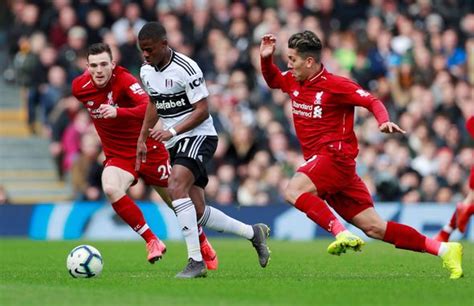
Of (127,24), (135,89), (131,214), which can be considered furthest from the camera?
(127,24)

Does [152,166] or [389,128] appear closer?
[389,128]

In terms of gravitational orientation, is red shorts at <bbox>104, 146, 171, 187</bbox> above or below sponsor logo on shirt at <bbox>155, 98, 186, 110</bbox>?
below

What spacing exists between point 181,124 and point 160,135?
1.24 feet

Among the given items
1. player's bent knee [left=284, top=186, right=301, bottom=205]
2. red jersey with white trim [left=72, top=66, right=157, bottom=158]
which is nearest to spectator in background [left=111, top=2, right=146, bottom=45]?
red jersey with white trim [left=72, top=66, right=157, bottom=158]

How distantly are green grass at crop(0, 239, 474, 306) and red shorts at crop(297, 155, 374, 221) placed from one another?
729 millimetres

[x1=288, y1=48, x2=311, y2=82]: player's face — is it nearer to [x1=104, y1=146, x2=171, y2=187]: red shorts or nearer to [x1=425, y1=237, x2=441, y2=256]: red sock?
[x1=425, y1=237, x2=441, y2=256]: red sock

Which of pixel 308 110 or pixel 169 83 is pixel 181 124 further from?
pixel 308 110

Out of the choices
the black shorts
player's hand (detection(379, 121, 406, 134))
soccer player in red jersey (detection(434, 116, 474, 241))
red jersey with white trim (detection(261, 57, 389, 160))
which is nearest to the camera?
player's hand (detection(379, 121, 406, 134))

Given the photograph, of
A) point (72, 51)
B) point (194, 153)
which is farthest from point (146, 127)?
point (72, 51)

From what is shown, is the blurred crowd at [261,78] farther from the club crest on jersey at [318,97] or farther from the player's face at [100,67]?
the club crest on jersey at [318,97]

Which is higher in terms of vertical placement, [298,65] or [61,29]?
[298,65]

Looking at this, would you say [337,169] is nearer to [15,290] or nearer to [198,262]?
[198,262]

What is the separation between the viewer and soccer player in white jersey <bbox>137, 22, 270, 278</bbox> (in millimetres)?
12727

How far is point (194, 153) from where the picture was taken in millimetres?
12977
